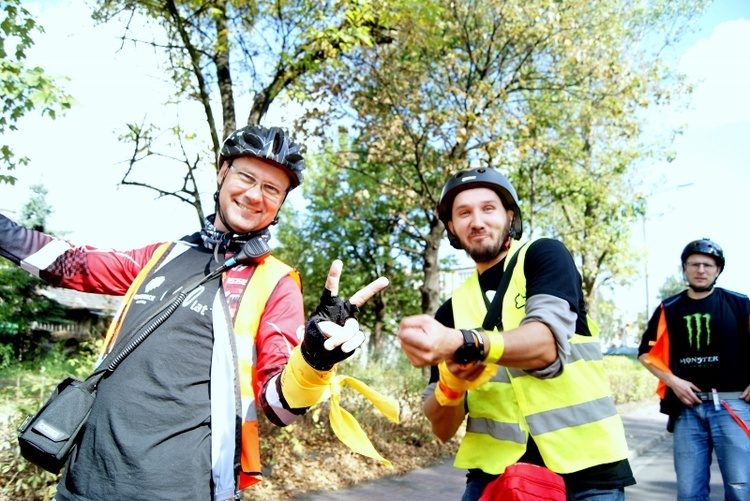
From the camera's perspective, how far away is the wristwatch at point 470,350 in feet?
5.91

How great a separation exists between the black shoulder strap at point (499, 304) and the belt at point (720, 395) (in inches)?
115

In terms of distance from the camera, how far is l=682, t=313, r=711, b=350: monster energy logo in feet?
14.6

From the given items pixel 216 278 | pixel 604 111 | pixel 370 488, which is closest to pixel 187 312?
pixel 216 278

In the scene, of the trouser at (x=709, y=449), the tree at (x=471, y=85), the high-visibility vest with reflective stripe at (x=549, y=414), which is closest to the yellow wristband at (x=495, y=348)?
the high-visibility vest with reflective stripe at (x=549, y=414)

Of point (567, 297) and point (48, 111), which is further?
point (48, 111)

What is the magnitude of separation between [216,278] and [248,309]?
0.18 metres

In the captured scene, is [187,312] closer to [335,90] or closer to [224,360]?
[224,360]

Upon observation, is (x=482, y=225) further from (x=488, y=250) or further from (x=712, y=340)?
(x=712, y=340)

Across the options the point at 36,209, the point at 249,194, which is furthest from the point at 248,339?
the point at 36,209

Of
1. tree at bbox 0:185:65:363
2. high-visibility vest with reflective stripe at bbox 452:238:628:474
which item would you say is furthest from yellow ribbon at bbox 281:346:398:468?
tree at bbox 0:185:65:363

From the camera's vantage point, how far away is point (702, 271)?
177 inches

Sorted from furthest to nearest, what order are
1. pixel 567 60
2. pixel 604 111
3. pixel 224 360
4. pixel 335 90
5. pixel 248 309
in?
pixel 604 111 → pixel 567 60 → pixel 335 90 → pixel 248 309 → pixel 224 360

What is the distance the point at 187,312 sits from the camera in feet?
6.81

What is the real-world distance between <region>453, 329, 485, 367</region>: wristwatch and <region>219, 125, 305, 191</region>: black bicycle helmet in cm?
111
